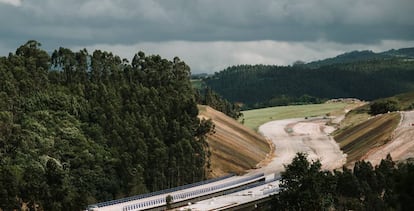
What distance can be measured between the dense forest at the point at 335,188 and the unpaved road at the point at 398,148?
103 feet

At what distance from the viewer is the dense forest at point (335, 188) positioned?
93000 mm

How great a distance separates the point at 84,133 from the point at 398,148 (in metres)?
72.9

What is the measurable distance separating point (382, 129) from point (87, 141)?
3720 inches

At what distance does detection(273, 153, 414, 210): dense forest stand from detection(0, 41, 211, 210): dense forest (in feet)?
103

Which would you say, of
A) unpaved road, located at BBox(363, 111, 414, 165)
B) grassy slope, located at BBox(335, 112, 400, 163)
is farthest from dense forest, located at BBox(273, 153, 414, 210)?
grassy slope, located at BBox(335, 112, 400, 163)

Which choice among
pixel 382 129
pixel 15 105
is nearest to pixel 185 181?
pixel 15 105

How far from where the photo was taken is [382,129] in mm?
189250

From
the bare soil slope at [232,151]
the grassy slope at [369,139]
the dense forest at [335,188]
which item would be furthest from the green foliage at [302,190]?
the grassy slope at [369,139]

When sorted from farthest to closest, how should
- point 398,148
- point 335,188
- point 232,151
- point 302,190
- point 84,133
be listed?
1. point 232,151
2. point 398,148
3. point 84,133
4. point 335,188
5. point 302,190

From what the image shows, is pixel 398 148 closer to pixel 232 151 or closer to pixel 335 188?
pixel 232 151

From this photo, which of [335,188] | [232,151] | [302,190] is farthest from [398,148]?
[302,190]

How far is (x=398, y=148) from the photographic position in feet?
510

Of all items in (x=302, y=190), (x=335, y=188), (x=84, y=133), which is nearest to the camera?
(x=302, y=190)

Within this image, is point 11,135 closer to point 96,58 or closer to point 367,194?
point 96,58
